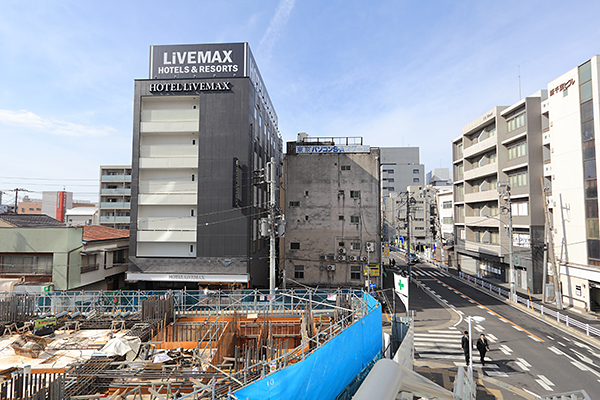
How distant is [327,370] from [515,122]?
43.3 m

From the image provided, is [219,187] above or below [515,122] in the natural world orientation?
below

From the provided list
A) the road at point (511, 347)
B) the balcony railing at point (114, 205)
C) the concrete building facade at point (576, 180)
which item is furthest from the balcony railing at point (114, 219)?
the concrete building facade at point (576, 180)

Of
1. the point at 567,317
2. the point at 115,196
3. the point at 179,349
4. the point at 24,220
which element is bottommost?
the point at 567,317

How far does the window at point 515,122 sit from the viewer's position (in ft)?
124

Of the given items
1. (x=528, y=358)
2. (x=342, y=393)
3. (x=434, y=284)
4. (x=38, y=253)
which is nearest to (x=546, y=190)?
(x=434, y=284)

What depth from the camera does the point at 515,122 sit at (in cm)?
3934

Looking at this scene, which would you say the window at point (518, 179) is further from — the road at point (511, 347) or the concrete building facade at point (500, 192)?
the road at point (511, 347)

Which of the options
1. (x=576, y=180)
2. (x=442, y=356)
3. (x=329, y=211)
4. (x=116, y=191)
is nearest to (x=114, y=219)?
(x=116, y=191)

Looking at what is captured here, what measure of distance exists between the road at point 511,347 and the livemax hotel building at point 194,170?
692 inches

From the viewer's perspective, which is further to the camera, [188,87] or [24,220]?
[24,220]

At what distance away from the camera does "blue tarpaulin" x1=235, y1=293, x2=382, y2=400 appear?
7.62 m

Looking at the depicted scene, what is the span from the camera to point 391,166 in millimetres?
130625

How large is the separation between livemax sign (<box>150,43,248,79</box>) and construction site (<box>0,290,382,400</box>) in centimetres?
2260

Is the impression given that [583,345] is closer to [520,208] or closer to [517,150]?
[520,208]
